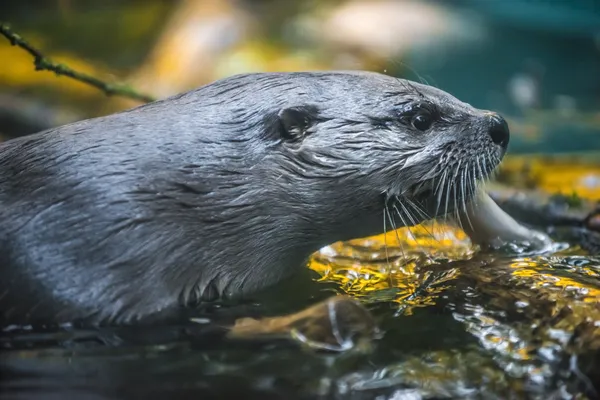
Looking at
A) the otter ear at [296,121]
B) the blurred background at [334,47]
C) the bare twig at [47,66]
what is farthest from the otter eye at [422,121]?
the blurred background at [334,47]

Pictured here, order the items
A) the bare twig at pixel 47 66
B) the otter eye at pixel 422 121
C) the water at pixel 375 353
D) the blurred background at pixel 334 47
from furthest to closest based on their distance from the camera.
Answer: the blurred background at pixel 334 47 → the bare twig at pixel 47 66 → the otter eye at pixel 422 121 → the water at pixel 375 353

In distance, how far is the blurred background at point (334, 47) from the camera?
27.3 feet

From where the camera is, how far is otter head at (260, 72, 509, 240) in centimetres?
267

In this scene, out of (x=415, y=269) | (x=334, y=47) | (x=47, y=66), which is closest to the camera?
(x=415, y=269)

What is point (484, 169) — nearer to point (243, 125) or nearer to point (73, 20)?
point (243, 125)

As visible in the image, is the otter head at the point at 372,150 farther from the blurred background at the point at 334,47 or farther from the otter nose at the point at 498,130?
the blurred background at the point at 334,47

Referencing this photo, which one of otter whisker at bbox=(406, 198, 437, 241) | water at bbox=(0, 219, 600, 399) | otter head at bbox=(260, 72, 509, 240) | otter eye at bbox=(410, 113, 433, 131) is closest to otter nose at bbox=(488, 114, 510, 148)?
otter head at bbox=(260, 72, 509, 240)

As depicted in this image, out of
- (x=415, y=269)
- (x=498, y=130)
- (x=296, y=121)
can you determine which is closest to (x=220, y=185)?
(x=296, y=121)

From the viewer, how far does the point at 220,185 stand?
259 cm

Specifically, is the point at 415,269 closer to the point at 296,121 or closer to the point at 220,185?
the point at 296,121

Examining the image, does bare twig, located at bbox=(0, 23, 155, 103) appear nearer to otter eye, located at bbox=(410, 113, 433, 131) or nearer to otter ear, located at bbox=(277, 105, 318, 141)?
otter ear, located at bbox=(277, 105, 318, 141)

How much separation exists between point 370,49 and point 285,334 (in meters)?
7.49

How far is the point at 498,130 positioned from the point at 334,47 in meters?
6.58

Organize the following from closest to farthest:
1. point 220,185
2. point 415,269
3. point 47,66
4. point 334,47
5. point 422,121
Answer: point 220,185, point 422,121, point 415,269, point 47,66, point 334,47
